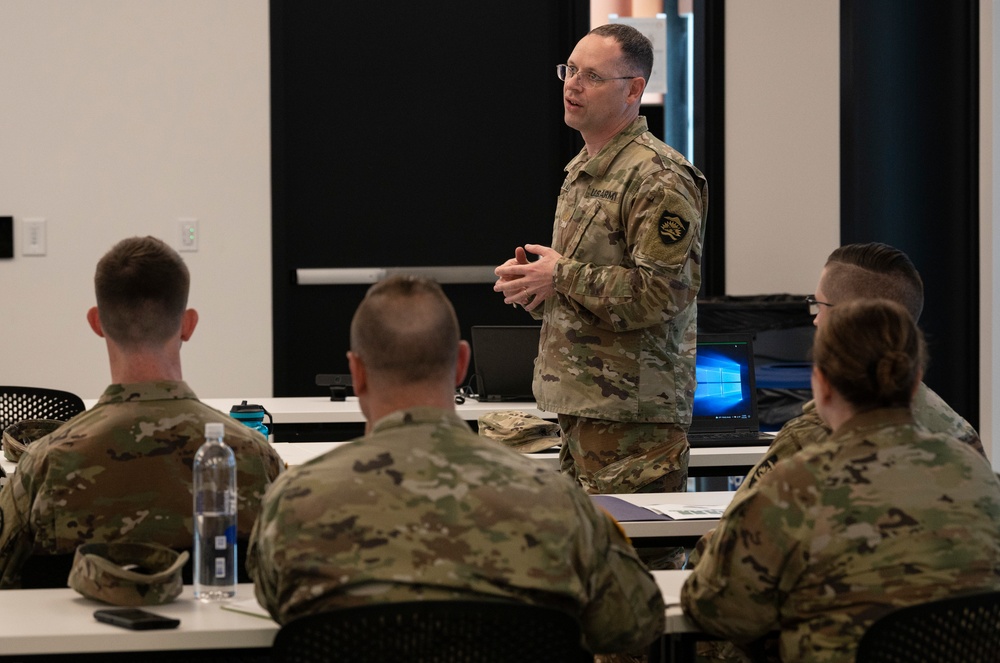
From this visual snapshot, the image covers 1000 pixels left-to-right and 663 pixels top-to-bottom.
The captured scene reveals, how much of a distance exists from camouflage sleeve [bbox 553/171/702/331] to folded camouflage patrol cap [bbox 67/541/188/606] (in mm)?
1431

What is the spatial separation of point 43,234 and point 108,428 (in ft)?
14.0

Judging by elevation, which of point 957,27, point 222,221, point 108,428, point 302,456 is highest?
point 957,27

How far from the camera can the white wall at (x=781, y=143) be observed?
5938 mm

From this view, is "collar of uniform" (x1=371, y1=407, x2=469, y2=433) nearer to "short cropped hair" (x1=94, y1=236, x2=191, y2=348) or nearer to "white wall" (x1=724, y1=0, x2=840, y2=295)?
"short cropped hair" (x1=94, y1=236, x2=191, y2=348)

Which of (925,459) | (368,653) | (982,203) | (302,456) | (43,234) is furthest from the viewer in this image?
(43,234)

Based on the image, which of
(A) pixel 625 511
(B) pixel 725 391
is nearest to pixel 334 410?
(B) pixel 725 391

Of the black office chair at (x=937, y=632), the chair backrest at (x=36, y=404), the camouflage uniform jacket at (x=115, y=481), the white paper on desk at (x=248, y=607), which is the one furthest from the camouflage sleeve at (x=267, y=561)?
the chair backrest at (x=36, y=404)

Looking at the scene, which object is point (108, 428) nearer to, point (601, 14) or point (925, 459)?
point (925, 459)

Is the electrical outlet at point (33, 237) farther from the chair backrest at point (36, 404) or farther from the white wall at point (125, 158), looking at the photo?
the chair backrest at point (36, 404)

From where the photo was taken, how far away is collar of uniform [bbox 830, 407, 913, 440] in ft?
6.03

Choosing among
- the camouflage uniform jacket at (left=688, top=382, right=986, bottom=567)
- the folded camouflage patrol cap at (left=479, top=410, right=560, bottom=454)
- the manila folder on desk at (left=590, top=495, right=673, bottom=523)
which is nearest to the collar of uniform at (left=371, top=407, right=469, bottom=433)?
the camouflage uniform jacket at (left=688, top=382, right=986, bottom=567)

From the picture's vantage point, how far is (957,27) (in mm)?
4832

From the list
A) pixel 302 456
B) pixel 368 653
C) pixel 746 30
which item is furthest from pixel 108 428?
pixel 746 30

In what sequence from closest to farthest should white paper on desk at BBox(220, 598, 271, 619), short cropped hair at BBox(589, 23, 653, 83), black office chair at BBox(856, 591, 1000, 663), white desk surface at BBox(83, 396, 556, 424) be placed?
black office chair at BBox(856, 591, 1000, 663)
white paper on desk at BBox(220, 598, 271, 619)
short cropped hair at BBox(589, 23, 653, 83)
white desk surface at BBox(83, 396, 556, 424)
